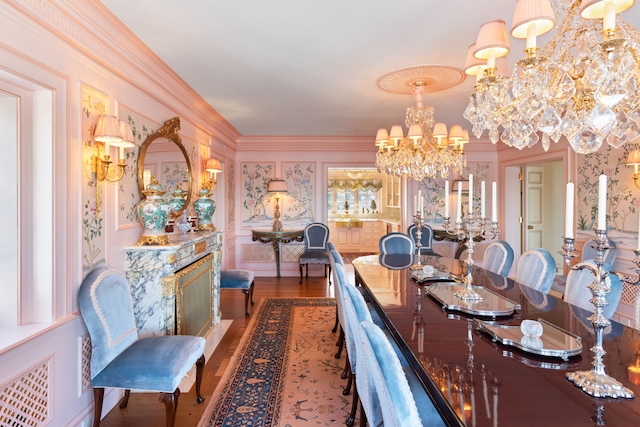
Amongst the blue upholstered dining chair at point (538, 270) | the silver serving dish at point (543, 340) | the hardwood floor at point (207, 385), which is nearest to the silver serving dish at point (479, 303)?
the silver serving dish at point (543, 340)

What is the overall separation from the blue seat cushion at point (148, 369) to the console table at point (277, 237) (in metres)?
3.94

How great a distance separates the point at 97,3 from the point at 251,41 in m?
0.95

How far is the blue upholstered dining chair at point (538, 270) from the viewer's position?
2605 millimetres

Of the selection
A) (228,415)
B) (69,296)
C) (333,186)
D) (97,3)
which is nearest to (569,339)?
(228,415)

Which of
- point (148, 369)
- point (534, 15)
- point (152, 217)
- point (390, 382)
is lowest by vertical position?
point (148, 369)

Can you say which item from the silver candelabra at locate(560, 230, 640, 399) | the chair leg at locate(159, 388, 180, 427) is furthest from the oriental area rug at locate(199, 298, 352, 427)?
the silver candelabra at locate(560, 230, 640, 399)

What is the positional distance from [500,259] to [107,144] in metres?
3.45

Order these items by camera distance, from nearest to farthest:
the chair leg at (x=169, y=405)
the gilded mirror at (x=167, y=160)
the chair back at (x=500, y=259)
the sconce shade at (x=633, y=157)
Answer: the chair leg at (x=169, y=405)
the gilded mirror at (x=167, y=160)
the chair back at (x=500, y=259)
the sconce shade at (x=633, y=157)

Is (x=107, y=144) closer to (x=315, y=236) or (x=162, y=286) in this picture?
(x=162, y=286)

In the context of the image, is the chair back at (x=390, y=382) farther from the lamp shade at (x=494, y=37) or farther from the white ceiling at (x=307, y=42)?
the white ceiling at (x=307, y=42)

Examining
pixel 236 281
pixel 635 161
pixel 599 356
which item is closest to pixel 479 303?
pixel 599 356

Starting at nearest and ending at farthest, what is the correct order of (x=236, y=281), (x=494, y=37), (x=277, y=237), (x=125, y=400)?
(x=494, y=37)
(x=125, y=400)
(x=236, y=281)
(x=277, y=237)

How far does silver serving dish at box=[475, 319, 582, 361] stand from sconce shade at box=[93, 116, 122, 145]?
237cm

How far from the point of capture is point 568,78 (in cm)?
181
